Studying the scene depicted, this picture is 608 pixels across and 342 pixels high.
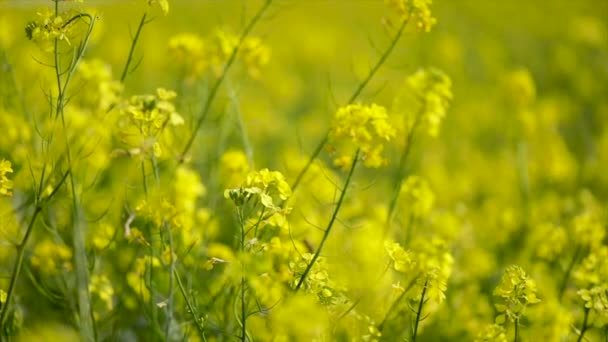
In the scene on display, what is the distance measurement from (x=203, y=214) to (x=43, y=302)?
2.96 feet

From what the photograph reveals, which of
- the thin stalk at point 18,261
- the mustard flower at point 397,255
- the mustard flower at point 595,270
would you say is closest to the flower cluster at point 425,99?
the mustard flower at point 595,270

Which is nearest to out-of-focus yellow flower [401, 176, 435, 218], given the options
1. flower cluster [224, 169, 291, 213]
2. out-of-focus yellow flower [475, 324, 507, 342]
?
out-of-focus yellow flower [475, 324, 507, 342]

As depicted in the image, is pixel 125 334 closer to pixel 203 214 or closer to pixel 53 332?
pixel 53 332

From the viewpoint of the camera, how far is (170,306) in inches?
84.7

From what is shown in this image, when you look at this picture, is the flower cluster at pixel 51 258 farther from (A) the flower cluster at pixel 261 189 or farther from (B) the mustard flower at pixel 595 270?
(B) the mustard flower at pixel 595 270

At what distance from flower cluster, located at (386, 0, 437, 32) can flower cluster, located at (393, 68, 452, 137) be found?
0.40 metres

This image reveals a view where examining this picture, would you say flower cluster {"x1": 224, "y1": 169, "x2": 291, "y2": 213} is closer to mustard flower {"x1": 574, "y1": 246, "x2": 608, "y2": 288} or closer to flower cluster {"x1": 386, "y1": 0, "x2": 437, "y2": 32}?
flower cluster {"x1": 386, "y1": 0, "x2": 437, "y2": 32}

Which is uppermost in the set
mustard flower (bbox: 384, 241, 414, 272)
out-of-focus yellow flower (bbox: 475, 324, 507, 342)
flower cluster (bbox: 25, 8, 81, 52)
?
flower cluster (bbox: 25, 8, 81, 52)

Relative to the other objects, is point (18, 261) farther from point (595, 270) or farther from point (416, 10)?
point (595, 270)

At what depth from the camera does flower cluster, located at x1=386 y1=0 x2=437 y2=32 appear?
2.36m

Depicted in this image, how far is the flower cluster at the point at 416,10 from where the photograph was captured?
236 cm

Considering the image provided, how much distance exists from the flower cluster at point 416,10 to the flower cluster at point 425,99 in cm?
40

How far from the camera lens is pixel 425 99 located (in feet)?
9.16

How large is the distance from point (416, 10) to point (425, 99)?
0.50m
